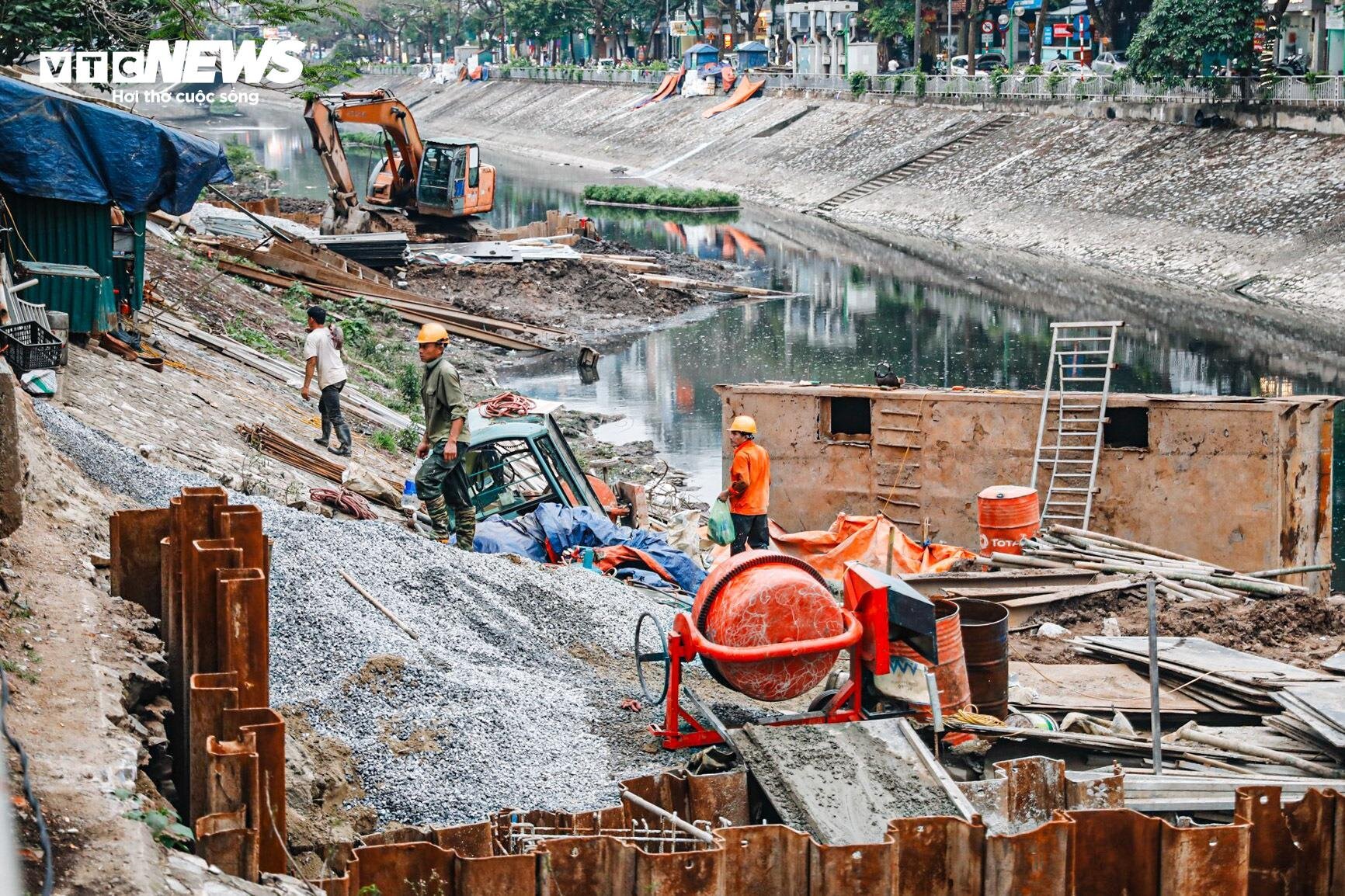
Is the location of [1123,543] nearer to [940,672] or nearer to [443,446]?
[443,446]

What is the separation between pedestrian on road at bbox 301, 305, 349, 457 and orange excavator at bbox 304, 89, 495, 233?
19.2m

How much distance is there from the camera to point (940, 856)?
7215 millimetres

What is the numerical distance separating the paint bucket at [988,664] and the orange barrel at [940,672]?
11 cm

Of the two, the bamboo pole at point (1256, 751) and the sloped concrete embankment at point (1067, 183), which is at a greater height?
the sloped concrete embankment at point (1067, 183)

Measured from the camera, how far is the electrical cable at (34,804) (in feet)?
15.6

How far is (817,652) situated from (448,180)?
30.8 metres

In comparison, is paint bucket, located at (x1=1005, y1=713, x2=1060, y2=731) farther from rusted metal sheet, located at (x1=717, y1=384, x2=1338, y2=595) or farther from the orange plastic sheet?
rusted metal sheet, located at (x1=717, y1=384, x2=1338, y2=595)

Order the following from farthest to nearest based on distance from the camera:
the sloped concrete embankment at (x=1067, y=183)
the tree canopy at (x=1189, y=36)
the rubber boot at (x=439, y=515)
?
1. the tree canopy at (x=1189, y=36)
2. the sloped concrete embankment at (x=1067, y=183)
3. the rubber boot at (x=439, y=515)

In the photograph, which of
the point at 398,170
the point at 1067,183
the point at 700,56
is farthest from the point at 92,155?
the point at 700,56

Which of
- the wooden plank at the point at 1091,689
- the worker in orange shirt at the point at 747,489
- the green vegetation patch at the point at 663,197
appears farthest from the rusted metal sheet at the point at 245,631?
the green vegetation patch at the point at 663,197

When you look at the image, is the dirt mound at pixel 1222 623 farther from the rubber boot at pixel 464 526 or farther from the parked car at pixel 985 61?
the parked car at pixel 985 61

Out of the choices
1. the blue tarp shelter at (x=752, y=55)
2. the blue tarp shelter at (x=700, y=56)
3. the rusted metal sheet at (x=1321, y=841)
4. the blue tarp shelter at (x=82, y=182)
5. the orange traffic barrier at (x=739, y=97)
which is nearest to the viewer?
the rusted metal sheet at (x=1321, y=841)

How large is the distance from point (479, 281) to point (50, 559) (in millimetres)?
27676

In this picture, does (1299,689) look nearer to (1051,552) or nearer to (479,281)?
(1051,552)
